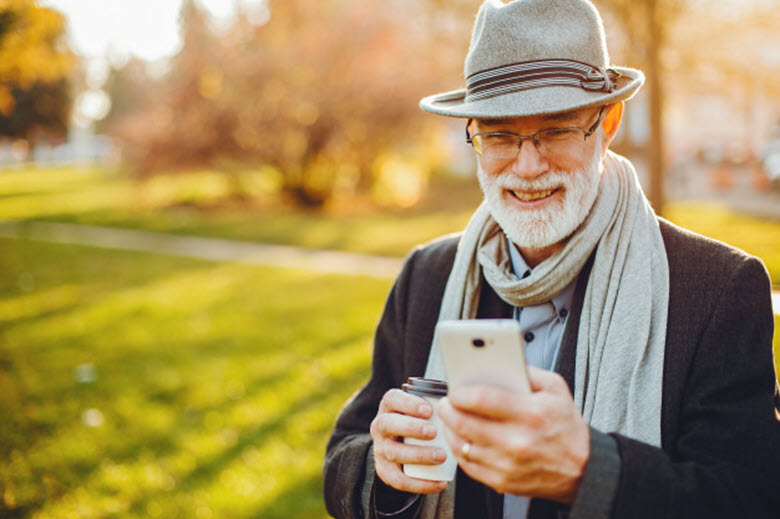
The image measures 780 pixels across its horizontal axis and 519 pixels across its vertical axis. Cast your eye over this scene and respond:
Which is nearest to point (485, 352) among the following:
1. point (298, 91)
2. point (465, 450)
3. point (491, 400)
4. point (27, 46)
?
point (491, 400)

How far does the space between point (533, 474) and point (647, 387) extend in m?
0.63

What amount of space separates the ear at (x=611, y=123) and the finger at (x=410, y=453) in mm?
1134

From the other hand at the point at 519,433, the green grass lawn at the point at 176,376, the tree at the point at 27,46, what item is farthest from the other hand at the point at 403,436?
the tree at the point at 27,46

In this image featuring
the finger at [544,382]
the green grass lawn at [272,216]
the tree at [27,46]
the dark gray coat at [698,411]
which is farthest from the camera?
the green grass lawn at [272,216]

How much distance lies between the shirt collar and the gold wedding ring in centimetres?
84

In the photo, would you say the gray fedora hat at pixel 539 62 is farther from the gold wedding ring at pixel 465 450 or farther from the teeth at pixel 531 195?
the gold wedding ring at pixel 465 450

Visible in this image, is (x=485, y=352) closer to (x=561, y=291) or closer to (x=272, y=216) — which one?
(x=561, y=291)

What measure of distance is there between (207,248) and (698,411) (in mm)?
12194

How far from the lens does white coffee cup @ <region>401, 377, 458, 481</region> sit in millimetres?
1575

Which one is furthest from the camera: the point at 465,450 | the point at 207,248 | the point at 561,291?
the point at 207,248

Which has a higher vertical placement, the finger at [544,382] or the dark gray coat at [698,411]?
the finger at [544,382]

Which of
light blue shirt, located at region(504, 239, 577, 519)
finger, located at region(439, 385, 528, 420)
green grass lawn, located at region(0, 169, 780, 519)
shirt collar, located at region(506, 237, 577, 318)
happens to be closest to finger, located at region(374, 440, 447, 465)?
finger, located at region(439, 385, 528, 420)

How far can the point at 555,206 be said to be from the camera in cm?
202

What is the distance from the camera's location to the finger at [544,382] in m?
1.36
